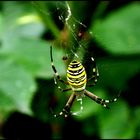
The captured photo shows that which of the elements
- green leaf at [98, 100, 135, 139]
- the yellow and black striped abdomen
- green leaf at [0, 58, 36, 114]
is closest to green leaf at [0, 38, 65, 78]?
green leaf at [0, 58, 36, 114]

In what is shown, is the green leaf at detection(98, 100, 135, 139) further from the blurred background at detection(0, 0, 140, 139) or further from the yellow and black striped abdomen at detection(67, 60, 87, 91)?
the yellow and black striped abdomen at detection(67, 60, 87, 91)

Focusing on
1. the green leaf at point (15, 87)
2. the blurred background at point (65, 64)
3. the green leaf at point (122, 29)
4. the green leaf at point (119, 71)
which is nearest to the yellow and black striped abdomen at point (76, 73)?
the green leaf at point (15, 87)

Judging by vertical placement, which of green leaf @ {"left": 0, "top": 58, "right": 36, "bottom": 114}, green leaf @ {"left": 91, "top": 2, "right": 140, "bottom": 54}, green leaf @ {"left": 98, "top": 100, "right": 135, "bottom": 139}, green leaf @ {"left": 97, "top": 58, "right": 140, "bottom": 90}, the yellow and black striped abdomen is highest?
the yellow and black striped abdomen

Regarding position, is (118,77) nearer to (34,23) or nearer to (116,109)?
(116,109)

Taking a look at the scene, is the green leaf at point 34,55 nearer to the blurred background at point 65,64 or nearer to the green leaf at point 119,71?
the blurred background at point 65,64

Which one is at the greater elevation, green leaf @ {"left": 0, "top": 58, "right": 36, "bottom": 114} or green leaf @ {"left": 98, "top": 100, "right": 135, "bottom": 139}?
green leaf @ {"left": 0, "top": 58, "right": 36, "bottom": 114}
